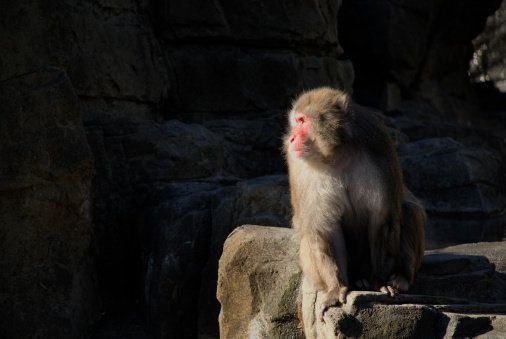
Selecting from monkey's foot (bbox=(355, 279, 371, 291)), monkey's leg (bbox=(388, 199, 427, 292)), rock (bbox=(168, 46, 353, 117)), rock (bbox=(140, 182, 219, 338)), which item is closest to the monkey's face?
monkey's leg (bbox=(388, 199, 427, 292))

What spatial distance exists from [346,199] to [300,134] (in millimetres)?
457

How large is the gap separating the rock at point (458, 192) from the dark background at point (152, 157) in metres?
0.02

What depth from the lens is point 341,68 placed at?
1028cm

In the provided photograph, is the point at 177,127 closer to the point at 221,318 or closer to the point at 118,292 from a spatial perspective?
the point at 118,292

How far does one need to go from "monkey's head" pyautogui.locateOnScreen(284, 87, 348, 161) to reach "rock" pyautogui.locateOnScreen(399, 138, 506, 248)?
411 cm

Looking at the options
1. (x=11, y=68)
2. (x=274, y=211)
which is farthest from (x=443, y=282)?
(x=11, y=68)

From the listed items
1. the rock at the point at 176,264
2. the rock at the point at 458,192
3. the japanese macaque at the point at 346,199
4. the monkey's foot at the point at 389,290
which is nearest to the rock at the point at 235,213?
the rock at the point at 176,264

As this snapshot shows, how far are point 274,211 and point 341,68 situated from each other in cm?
325

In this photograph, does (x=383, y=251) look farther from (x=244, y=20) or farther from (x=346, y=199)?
(x=244, y=20)

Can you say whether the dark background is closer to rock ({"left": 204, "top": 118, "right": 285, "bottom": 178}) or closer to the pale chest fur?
rock ({"left": 204, "top": 118, "right": 285, "bottom": 178})

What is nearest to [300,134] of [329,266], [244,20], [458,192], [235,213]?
[329,266]

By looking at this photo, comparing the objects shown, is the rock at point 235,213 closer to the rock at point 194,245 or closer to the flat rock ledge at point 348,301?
the rock at point 194,245

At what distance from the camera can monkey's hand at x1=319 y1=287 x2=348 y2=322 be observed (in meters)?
4.84

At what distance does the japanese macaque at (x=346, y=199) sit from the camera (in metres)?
4.96
